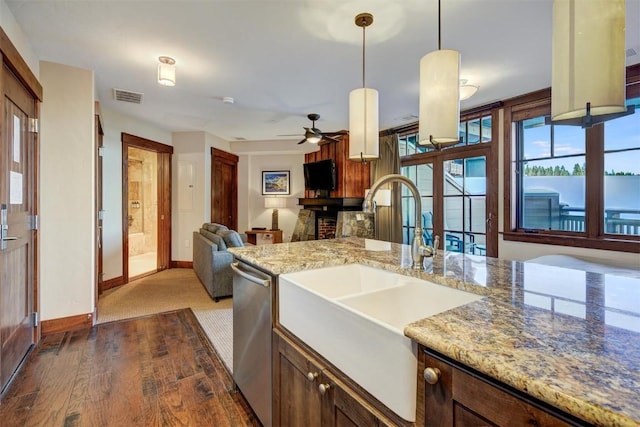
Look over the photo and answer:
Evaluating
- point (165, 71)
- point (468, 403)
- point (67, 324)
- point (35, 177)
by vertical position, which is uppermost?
point (165, 71)

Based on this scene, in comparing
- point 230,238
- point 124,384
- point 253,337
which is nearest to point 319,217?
point 230,238

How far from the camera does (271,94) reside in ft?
12.3

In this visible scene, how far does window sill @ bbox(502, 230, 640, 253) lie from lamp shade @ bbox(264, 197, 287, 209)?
429 cm

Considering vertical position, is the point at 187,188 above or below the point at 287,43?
below

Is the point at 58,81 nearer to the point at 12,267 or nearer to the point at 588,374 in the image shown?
the point at 12,267

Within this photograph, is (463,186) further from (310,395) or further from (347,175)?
(310,395)

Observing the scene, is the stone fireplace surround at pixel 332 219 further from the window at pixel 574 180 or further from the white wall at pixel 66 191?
the white wall at pixel 66 191

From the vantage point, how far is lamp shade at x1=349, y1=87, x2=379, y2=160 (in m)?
2.20

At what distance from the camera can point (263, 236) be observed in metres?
6.90

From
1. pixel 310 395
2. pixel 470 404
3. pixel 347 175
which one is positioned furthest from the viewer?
pixel 347 175

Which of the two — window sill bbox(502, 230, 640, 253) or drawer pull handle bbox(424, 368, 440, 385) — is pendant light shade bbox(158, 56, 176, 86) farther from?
window sill bbox(502, 230, 640, 253)

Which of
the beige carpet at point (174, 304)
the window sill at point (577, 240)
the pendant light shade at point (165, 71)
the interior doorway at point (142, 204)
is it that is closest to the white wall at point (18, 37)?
the pendant light shade at point (165, 71)

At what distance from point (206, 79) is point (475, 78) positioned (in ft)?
9.33

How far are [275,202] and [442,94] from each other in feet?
17.8
